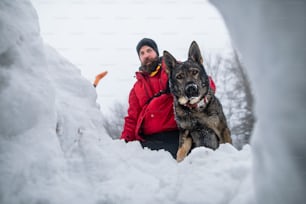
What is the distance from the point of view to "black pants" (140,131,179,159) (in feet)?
10.3

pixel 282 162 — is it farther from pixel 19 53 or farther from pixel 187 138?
pixel 187 138

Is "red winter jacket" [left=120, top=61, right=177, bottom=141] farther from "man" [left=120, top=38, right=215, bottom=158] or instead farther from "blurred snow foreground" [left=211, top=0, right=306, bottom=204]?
"blurred snow foreground" [left=211, top=0, right=306, bottom=204]

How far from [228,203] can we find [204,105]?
1.94 meters

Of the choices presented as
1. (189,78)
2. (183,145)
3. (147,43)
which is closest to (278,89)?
(183,145)

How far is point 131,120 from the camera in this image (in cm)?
347

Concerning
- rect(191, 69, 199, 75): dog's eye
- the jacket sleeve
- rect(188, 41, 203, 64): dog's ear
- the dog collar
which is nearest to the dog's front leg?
the dog collar

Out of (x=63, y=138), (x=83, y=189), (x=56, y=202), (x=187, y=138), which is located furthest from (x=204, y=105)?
(x=56, y=202)

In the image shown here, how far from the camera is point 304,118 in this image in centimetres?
80

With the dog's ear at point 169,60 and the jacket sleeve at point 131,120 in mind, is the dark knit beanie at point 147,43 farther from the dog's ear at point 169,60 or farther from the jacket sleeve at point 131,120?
the jacket sleeve at point 131,120

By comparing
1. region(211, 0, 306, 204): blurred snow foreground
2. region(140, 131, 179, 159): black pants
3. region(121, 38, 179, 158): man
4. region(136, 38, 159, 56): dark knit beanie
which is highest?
region(211, 0, 306, 204): blurred snow foreground

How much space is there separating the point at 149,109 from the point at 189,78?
736 millimetres

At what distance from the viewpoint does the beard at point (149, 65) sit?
350 centimetres

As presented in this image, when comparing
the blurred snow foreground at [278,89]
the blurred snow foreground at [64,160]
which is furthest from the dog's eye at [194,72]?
the blurred snow foreground at [278,89]

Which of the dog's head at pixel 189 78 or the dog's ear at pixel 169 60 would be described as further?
the dog's ear at pixel 169 60
